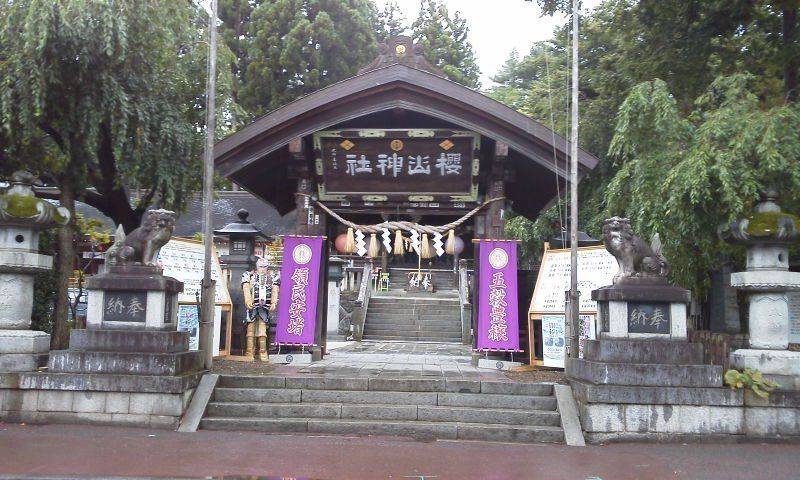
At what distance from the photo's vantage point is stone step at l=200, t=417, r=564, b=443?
27.3ft

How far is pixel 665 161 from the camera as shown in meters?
10.6

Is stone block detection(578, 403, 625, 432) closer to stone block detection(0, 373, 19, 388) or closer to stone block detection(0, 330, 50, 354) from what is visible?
stone block detection(0, 373, 19, 388)

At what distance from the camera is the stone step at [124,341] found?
8875mm

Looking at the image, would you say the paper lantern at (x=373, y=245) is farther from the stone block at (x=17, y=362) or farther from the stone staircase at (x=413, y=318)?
the stone staircase at (x=413, y=318)

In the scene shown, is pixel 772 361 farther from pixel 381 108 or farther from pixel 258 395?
pixel 381 108

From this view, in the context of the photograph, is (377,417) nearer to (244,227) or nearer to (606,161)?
(244,227)

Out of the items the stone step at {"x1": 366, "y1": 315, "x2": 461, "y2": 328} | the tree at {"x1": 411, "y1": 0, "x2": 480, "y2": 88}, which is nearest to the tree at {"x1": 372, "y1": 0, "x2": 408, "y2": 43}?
the tree at {"x1": 411, "y1": 0, "x2": 480, "y2": 88}

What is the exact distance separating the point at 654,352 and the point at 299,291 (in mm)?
6468

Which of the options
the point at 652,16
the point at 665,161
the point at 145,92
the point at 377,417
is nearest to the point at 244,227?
the point at 145,92

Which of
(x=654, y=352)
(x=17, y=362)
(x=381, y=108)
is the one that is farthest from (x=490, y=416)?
(x=17, y=362)

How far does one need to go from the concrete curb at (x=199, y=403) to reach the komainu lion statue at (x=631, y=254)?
234 inches

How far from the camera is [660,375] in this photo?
836cm

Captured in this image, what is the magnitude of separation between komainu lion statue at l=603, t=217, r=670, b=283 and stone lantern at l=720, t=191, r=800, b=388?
113 cm

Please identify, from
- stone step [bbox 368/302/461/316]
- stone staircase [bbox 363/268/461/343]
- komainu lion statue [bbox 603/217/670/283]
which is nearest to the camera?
komainu lion statue [bbox 603/217/670/283]
